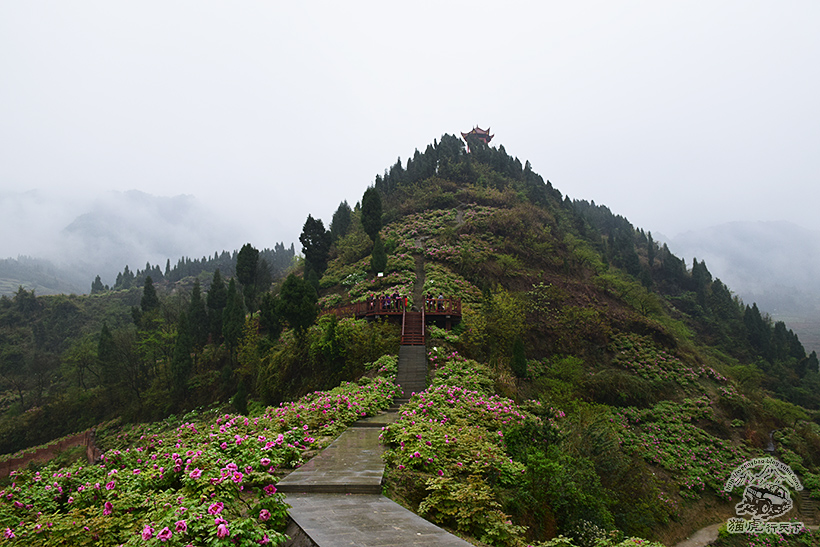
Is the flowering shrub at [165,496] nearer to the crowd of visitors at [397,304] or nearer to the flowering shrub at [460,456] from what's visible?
the flowering shrub at [460,456]

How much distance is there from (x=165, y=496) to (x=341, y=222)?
131 ft

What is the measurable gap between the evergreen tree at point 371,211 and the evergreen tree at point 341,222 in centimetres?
1024

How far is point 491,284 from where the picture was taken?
24.0m

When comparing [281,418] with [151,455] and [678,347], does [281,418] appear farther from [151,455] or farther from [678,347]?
[678,347]

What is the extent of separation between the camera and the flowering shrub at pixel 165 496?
2.74 metres

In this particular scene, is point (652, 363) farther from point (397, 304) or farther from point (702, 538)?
point (397, 304)

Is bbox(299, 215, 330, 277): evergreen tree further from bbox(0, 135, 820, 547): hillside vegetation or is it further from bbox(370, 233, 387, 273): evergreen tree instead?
bbox(370, 233, 387, 273): evergreen tree

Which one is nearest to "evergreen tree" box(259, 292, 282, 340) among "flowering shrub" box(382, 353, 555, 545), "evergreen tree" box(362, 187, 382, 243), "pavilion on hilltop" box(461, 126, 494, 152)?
"evergreen tree" box(362, 187, 382, 243)

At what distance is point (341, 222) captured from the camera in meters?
42.2

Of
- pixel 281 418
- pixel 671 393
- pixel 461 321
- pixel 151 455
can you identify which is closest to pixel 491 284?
pixel 461 321

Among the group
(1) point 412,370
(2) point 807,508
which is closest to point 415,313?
(1) point 412,370

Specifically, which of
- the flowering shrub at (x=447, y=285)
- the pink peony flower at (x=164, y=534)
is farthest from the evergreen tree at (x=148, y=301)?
the pink peony flower at (x=164, y=534)
